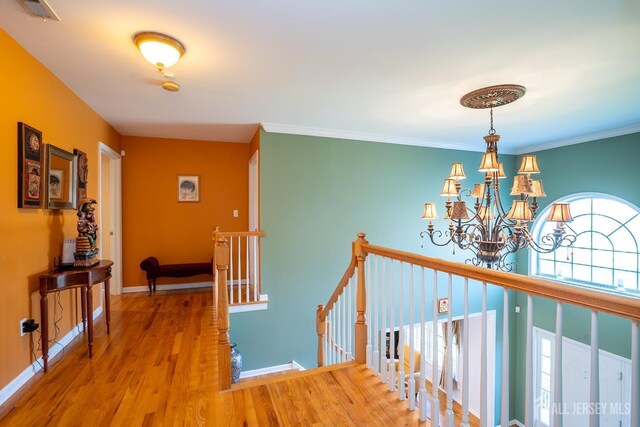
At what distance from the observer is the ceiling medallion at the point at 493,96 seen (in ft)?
8.61

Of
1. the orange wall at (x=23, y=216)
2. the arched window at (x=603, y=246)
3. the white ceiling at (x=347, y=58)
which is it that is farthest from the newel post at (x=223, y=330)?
the arched window at (x=603, y=246)

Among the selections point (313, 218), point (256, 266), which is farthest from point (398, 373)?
point (313, 218)

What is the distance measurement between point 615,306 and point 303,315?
3.48 m

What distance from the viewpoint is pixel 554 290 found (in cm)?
106

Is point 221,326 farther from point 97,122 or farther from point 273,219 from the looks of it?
point 97,122

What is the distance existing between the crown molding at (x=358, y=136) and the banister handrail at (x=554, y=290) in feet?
9.21

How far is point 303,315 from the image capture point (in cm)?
399

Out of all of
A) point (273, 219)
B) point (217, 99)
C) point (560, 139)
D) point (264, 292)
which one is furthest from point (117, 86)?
point (560, 139)

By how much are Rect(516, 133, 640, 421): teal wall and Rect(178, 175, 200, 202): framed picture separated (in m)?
5.82

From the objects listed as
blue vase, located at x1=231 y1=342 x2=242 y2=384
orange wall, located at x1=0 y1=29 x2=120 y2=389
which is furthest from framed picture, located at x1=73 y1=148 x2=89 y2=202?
blue vase, located at x1=231 y1=342 x2=242 y2=384

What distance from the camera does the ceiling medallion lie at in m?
2.62

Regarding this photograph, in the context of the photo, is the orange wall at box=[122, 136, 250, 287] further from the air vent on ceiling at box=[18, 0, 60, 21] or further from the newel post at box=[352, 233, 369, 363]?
the newel post at box=[352, 233, 369, 363]

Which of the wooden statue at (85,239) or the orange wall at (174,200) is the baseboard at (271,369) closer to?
the orange wall at (174,200)

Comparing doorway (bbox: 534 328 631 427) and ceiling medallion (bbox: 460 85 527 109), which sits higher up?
ceiling medallion (bbox: 460 85 527 109)
